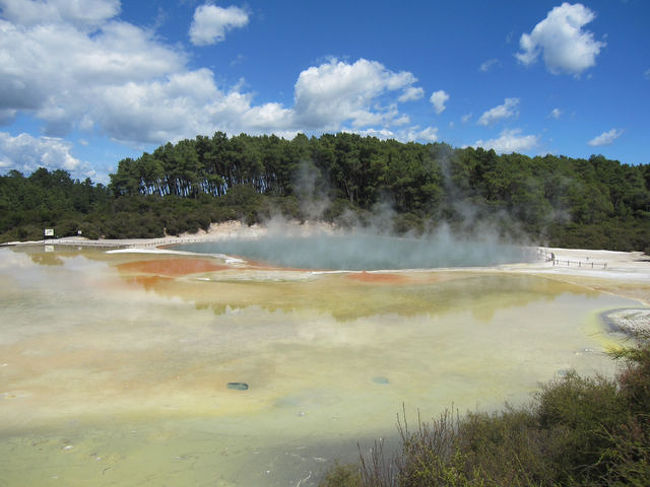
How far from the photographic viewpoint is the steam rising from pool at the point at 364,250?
2889cm

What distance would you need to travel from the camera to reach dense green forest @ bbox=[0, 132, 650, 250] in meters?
44.0

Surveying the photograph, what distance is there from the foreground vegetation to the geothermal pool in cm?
163

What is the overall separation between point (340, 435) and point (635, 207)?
4946 centimetres

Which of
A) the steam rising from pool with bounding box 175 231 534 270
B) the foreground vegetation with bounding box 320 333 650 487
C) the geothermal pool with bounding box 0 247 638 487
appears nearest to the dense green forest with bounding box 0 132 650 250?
the steam rising from pool with bounding box 175 231 534 270

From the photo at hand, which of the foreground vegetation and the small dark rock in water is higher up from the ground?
the foreground vegetation

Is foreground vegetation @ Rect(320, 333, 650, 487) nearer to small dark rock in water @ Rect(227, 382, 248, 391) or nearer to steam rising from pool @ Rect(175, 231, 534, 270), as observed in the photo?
small dark rock in water @ Rect(227, 382, 248, 391)

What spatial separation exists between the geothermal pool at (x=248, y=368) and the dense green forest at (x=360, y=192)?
1070 inches

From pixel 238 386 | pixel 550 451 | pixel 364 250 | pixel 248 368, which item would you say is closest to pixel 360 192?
pixel 364 250

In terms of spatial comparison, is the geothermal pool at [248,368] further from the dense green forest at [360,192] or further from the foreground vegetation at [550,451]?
the dense green forest at [360,192]

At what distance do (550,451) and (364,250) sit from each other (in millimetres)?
31925

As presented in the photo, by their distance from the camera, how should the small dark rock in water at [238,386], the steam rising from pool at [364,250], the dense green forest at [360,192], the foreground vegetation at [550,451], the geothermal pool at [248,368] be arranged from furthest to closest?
the dense green forest at [360,192]
the steam rising from pool at [364,250]
the small dark rock in water at [238,386]
the geothermal pool at [248,368]
the foreground vegetation at [550,451]

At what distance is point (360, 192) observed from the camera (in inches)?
2317

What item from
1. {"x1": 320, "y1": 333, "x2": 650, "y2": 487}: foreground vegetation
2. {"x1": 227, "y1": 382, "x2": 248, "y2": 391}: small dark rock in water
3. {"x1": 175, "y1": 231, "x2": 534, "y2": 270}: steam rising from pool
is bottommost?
{"x1": 227, "y1": 382, "x2": 248, "y2": 391}: small dark rock in water

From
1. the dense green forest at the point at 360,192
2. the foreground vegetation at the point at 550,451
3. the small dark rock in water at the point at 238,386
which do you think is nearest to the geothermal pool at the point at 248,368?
the small dark rock in water at the point at 238,386
